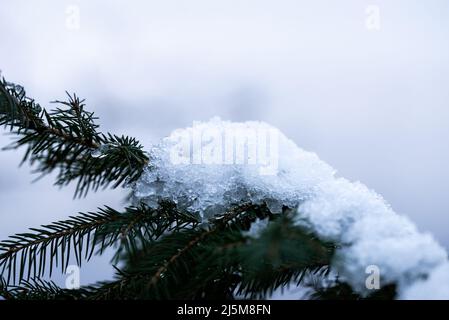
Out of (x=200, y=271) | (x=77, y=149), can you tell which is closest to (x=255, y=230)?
(x=200, y=271)

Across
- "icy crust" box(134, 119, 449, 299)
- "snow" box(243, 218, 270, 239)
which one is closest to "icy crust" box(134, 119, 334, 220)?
"icy crust" box(134, 119, 449, 299)

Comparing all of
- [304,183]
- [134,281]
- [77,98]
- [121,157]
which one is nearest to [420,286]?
[304,183]

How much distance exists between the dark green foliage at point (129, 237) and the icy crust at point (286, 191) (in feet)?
0.09

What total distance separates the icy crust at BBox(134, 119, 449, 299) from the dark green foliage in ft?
0.09

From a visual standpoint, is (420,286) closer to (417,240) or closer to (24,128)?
(417,240)

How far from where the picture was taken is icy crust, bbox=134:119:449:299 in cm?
57

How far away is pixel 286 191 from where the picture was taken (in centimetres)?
76

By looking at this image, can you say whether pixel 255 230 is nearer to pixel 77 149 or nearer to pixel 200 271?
pixel 200 271

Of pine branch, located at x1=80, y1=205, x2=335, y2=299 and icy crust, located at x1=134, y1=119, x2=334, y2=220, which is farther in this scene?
icy crust, located at x1=134, y1=119, x2=334, y2=220

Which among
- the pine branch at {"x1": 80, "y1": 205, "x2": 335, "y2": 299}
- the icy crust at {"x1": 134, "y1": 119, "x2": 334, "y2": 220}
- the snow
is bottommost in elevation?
the pine branch at {"x1": 80, "y1": 205, "x2": 335, "y2": 299}

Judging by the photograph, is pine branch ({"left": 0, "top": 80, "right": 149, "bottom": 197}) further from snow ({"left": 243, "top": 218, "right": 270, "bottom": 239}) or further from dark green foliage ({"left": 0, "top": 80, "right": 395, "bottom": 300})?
snow ({"left": 243, "top": 218, "right": 270, "bottom": 239})

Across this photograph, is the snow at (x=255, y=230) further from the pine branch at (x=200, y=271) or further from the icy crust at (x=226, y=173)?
the icy crust at (x=226, y=173)

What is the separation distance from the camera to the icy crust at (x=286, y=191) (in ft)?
1.87
